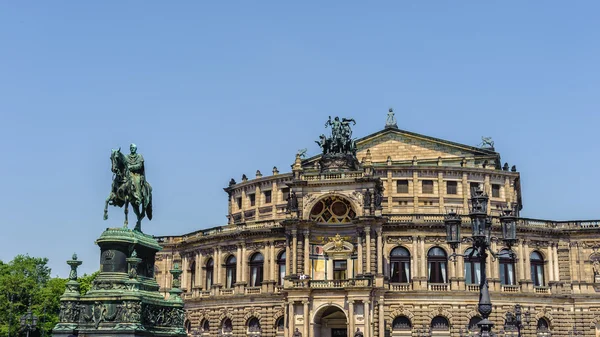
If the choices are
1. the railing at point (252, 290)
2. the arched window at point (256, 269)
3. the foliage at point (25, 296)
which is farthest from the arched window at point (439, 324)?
the foliage at point (25, 296)

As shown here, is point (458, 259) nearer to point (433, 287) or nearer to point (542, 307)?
point (433, 287)

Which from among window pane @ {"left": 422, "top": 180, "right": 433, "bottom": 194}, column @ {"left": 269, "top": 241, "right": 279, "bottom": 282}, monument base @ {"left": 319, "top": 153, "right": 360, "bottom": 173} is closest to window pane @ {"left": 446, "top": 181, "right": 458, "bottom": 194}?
window pane @ {"left": 422, "top": 180, "right": 433, "bottom": 194}

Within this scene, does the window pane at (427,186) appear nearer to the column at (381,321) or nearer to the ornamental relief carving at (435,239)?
the ornamental relief carving at (435,239)

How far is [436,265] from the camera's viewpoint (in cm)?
6419

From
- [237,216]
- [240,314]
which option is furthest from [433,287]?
[237,216]

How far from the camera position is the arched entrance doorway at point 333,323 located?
6378 centimetres

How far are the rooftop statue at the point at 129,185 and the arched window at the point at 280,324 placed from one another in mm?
42716

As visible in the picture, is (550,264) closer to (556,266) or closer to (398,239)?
(556,266)

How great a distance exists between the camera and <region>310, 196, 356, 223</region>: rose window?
64.8 meters

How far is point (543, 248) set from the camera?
66.2 meters

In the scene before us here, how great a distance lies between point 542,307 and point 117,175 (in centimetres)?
4932

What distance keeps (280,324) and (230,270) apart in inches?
309

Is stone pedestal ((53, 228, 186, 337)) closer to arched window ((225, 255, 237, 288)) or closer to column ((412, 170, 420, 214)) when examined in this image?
arched window ((225, 255, 237, 288))

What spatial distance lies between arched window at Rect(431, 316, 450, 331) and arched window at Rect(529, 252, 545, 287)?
9.13m
